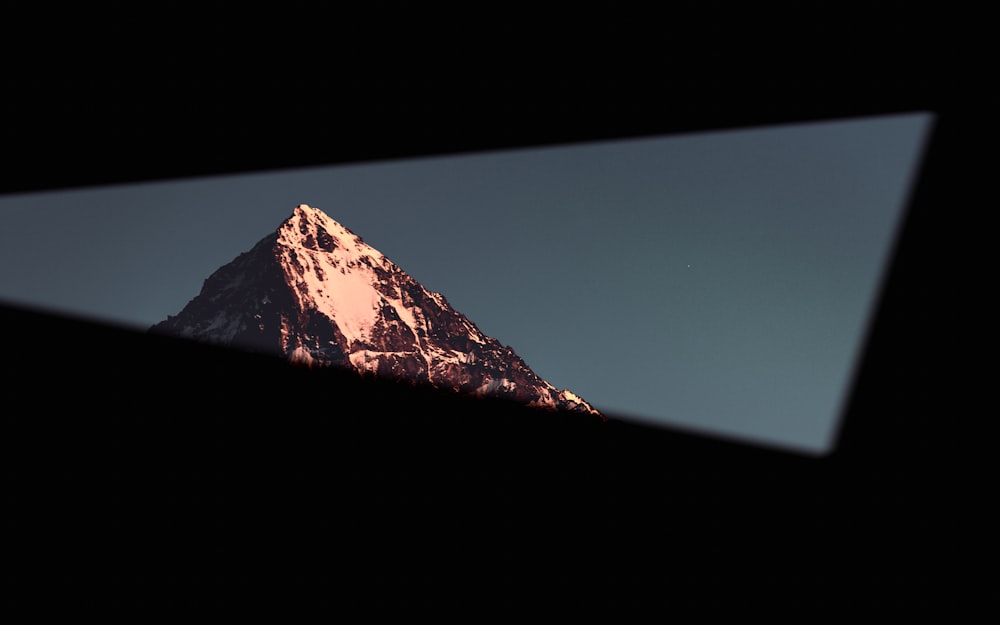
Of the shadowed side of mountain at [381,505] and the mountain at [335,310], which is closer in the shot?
the shadowed side of mountain at [381,505]

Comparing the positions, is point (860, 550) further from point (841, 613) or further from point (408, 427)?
point (408, 427)

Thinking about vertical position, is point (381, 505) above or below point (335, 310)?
below

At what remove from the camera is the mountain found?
11994 cm

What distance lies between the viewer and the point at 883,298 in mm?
2141

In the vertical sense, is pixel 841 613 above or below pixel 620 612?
above

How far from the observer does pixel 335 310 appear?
124750 mm

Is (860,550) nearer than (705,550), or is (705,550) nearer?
(860,550)

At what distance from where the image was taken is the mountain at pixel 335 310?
120 metres

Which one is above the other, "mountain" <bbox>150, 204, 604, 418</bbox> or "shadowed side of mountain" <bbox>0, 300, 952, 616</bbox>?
"mountain" <bbox>150, 204, 604, 418</bbox>

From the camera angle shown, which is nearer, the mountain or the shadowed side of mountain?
the shadowed side of mountain

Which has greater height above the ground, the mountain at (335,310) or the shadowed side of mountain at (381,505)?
the mountain at (335,310)

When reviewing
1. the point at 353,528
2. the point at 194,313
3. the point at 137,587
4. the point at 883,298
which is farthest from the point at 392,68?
the point at 194,313

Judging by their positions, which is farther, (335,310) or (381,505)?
(335,310)

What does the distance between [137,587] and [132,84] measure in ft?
6.29
